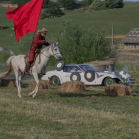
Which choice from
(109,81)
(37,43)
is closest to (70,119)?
(37,43)

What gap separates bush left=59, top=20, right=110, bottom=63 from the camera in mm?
36500

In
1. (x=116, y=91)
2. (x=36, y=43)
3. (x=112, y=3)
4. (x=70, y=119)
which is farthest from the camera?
(x=112, y=3)

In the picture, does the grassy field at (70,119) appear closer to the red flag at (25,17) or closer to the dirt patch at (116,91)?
the dirt patch at (116,91)

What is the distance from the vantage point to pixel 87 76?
21250 millimetres

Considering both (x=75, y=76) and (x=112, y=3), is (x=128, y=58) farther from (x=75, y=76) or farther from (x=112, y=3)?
(x=112, y=3)

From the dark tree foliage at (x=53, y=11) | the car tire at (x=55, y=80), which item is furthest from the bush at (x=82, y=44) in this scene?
the dark tree foliage at (x=53, y=11)

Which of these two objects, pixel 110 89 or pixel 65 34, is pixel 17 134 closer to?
pixel 110 89

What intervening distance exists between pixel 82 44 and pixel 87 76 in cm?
1569

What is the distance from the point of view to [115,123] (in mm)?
9586

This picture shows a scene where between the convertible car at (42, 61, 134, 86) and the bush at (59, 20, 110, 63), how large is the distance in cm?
1327

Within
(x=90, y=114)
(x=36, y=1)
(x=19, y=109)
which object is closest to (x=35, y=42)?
(x=36, y=1)

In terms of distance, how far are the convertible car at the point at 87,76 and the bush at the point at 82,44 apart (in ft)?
43.5

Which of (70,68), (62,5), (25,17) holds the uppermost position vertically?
(62,5)

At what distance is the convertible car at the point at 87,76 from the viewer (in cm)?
2139
